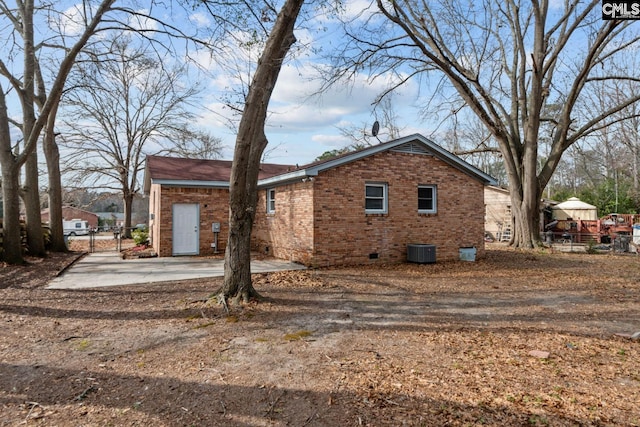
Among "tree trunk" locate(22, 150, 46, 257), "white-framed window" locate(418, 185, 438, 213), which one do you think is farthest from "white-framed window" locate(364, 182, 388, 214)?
"tree trunk" locate(22, 150, 46, 257)

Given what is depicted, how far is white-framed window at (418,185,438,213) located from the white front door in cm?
833

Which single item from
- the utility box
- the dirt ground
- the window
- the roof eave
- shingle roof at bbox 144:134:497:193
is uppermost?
shingle roof at bbox 144:134:497:193

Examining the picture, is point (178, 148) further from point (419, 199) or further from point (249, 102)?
point (249, 102)

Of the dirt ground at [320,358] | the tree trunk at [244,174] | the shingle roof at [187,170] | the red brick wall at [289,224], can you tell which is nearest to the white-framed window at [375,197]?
the red brick wall at [289,224]

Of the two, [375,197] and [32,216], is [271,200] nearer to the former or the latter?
[375,197]

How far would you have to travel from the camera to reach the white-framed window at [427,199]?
12.6 m

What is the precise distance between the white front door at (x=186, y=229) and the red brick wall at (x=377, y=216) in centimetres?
298

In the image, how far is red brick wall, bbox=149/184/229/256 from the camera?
1388 cm

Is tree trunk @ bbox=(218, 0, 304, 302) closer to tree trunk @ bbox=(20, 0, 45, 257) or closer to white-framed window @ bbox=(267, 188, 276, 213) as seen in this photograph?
white-framed window @ bbox=(267, 188, 276, 213)

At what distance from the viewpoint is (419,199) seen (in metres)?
12.5

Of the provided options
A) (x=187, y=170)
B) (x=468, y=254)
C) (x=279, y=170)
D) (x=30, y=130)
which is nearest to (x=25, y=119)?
(x=30, y=130)

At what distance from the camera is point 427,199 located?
12.6 metres

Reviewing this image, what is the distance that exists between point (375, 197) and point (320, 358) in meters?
8.08

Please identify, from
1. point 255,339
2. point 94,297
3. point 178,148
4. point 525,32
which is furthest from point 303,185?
point 178,148
